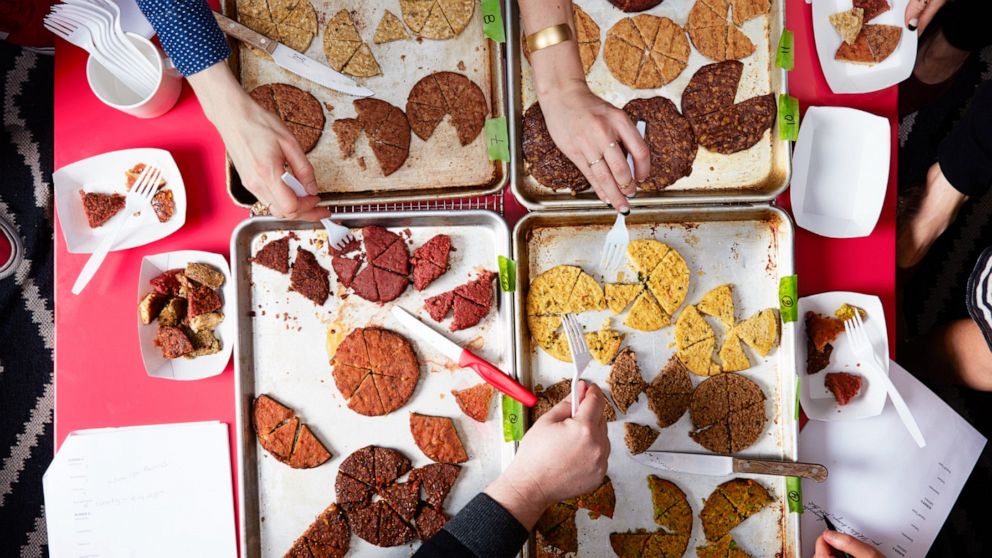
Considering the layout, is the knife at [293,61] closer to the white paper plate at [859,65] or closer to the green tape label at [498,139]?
the green tape label at [498,139]

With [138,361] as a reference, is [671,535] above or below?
below

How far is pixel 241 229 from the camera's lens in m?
2.55

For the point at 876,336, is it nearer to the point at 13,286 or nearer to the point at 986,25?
the point at 986,25

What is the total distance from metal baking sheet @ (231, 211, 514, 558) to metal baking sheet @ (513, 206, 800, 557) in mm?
167

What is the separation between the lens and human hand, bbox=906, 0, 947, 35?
98.3 inches

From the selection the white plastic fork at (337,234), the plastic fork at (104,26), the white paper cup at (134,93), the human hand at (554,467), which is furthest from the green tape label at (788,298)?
the plastic fork at (104,26)

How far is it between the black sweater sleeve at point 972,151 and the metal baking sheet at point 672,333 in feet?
2.77

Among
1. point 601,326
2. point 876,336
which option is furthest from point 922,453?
point 601,326

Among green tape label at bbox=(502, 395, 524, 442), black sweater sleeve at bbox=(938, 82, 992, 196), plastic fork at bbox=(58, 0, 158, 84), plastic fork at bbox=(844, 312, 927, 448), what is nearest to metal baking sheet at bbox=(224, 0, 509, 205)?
plastic fork at bbox=(58, 0, 158, 84)

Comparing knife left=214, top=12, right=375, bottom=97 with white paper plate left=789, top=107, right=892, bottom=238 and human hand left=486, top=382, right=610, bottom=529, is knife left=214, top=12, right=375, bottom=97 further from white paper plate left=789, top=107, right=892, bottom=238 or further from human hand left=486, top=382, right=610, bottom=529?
white paper plate left=789, top=107, right=892, bottom=238

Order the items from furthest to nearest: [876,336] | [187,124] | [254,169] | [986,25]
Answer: [986,25]
[187,124]
[876,336]
[254,169]

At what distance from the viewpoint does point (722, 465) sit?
2473mm

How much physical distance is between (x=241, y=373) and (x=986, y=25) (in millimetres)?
3626

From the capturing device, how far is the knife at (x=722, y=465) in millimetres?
2404
